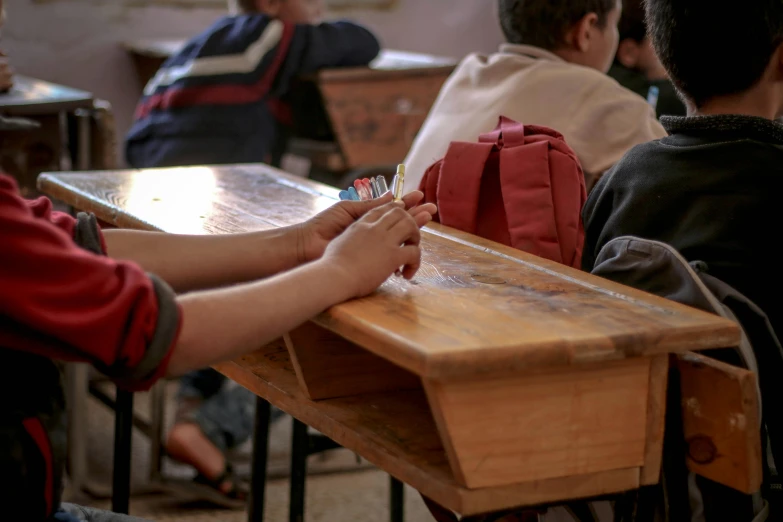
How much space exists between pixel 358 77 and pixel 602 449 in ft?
7.63

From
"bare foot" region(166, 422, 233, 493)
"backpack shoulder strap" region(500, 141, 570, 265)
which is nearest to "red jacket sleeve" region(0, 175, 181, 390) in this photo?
"backpack shoulder strap" region(500, 141, 570, 265)

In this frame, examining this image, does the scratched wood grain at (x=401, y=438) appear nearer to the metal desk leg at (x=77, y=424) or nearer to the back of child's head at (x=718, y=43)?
the back of child's head at (x=718, y=43)

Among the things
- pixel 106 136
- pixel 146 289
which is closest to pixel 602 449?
pixel 146 289

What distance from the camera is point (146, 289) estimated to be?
97 centimetres

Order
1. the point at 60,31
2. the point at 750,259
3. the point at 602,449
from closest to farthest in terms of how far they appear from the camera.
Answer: the point at 602,449 < the point at 750,259 < the point at 60,31

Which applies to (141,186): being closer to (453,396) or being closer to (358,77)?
(453,396)

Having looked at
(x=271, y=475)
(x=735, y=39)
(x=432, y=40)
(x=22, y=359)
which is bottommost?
(x=271, y=475)

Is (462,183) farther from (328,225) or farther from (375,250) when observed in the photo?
(375,250)

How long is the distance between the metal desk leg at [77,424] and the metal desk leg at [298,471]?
3.11 feet

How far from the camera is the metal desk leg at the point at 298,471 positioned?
1.84 meters

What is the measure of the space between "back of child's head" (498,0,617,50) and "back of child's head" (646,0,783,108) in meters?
0.76

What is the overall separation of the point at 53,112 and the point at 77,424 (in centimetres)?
78

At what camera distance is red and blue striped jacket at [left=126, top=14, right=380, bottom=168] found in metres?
3.21

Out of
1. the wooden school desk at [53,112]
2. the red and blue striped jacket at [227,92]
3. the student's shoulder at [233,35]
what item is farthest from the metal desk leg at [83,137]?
the student's shoulder at [233,35]
